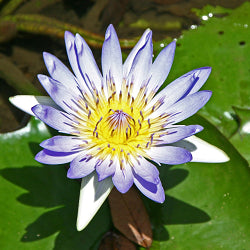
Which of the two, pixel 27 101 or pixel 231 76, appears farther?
pixel 231 76

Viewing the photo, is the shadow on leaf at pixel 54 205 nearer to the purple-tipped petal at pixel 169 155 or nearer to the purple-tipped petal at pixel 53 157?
the purple-tipped petal at pixel 53 157

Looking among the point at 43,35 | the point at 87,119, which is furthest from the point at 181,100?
the point at 43,35

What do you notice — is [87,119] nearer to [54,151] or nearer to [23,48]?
[54,151]

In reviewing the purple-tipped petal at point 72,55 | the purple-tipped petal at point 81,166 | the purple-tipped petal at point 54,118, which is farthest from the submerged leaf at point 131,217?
the purple-tipped petal at point 72,55

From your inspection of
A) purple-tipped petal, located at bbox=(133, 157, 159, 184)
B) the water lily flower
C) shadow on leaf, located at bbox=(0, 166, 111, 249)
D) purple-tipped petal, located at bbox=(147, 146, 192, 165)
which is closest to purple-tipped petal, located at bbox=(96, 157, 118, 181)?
the water lily flower

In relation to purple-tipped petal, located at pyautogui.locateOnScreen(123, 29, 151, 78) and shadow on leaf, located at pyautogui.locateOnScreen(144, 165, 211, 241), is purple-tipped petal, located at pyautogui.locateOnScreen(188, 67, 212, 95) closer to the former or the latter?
purple-tipped petal, located at pyautogui.locateOnScreen(123, 29, 151, 78)

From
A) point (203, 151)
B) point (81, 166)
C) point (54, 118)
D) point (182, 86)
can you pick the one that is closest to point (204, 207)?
point (203, 151)

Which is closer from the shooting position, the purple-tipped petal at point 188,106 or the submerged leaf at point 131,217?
the purple-tipped petal at point 188,106
